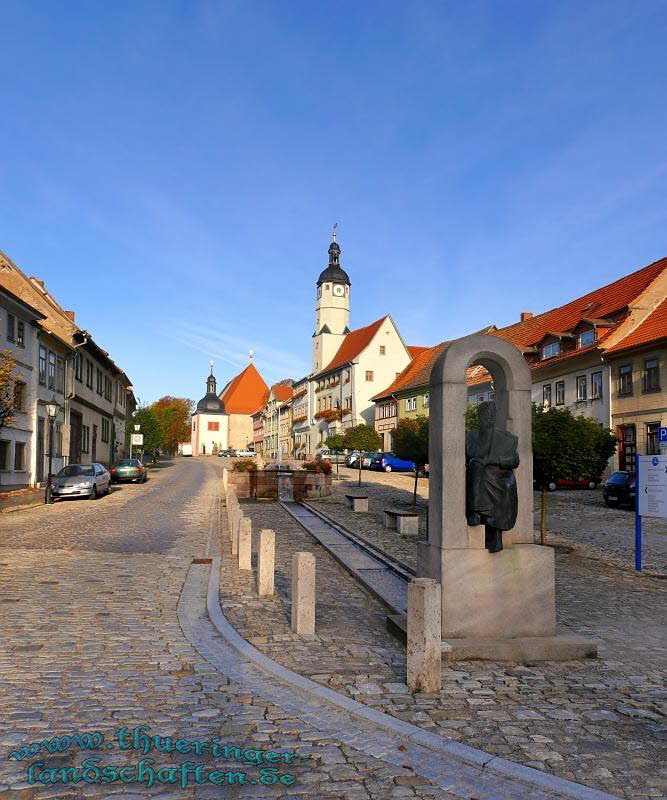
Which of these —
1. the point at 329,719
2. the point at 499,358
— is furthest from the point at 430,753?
the point at 499,358

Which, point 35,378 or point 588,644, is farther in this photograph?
point 35,378

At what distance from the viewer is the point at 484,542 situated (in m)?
6.94

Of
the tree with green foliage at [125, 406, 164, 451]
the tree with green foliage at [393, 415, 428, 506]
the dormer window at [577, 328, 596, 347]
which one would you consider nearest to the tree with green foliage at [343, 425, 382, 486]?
the tree with green foliage at [125, 406, 164, 451]

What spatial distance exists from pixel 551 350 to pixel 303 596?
119ft

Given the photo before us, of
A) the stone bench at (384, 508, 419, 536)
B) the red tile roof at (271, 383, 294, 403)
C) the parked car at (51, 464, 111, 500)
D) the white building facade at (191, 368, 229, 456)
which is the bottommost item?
the stone bench at (384, 508, 419, 536)

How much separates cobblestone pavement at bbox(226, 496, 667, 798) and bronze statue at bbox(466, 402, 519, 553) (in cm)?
128

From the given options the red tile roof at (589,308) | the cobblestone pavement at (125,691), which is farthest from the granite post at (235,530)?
the red tile roof at (589,308)

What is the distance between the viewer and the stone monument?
676 centimetres

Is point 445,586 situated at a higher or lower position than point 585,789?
higher

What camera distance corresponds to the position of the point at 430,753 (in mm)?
4332

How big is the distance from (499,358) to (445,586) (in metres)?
2.39

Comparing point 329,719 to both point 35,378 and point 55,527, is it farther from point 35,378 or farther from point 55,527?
point 35,378

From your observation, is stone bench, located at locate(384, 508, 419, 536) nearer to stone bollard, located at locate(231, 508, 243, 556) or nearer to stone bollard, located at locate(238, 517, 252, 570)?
stone bollard, located at locate(231, 508, 243, 556)

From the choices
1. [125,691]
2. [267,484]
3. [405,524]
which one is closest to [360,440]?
[267,484]
